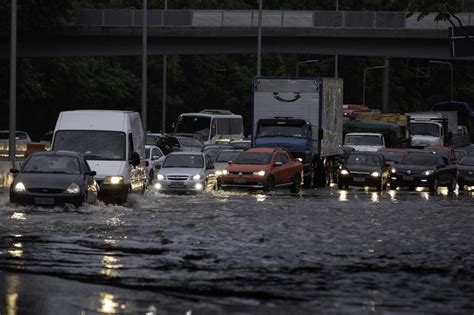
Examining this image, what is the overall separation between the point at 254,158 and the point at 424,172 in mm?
8469

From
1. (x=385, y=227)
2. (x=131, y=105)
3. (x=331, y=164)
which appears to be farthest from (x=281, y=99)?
(x=131, y=105)

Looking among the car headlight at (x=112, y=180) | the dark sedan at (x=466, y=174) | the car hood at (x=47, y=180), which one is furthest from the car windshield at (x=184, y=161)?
the dark sedan at (x=466, y=174)

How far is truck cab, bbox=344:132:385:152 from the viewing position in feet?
205

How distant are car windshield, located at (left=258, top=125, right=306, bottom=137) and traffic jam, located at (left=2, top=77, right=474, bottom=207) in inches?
1.4

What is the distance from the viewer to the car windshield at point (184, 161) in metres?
43.9

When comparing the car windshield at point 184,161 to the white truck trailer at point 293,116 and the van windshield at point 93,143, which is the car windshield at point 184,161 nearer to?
the white truck trailer at point 293,116

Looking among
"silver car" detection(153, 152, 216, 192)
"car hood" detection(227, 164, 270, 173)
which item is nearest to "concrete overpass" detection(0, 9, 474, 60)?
"car hood" detection(227, 164, 270, 173)

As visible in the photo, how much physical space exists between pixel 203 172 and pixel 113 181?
10809mm

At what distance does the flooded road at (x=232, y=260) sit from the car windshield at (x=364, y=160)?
15855mm

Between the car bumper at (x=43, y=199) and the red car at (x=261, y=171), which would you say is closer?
the car bumper at (x=43, y=199)

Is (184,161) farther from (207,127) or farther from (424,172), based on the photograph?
(207,127)

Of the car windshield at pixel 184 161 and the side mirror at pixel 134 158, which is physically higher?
the side mirror at pixel 134 158

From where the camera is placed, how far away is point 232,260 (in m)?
20.3

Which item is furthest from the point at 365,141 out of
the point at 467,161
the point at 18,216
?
the point at 18,216
